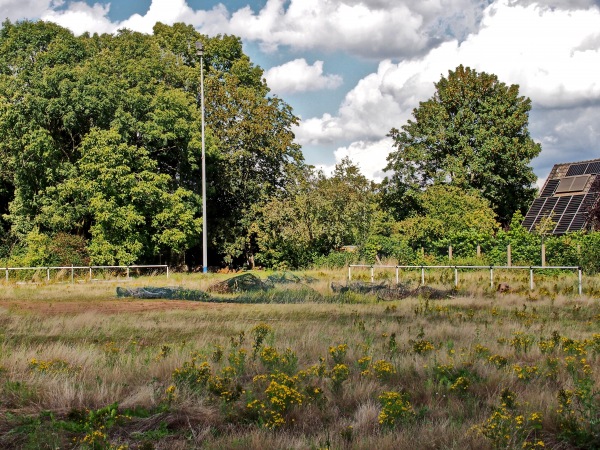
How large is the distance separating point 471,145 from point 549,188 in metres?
7.08

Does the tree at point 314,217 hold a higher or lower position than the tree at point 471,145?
lower

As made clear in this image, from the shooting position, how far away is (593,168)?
43.6 meters

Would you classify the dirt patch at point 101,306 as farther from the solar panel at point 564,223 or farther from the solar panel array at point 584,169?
the solar panel array at point 584,169

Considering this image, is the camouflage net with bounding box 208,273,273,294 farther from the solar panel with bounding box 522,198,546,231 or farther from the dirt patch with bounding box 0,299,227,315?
the solar panel with bounding box 522,198,546,231

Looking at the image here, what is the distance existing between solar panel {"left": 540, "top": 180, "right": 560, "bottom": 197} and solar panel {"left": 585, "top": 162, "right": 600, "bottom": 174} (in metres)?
2.09

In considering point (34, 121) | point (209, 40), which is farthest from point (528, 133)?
point (34, 121)

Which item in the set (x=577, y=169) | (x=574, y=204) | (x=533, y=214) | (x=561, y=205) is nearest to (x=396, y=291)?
(x=574, y=204)

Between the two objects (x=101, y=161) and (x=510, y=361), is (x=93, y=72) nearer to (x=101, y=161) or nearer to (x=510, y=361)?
(x=101, y=161)

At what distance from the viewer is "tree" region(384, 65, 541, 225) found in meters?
47.4

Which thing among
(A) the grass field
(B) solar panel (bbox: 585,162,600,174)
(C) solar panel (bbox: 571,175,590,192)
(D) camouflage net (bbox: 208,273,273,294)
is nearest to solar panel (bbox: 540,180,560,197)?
(C) solar panel (bbox: 571,175,590,192)

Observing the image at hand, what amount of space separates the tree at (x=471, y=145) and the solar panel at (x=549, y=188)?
3520 mm

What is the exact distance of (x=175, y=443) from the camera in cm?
619

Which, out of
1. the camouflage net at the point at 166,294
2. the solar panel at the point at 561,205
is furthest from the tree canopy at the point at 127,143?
the solar panel at the point at 561,205

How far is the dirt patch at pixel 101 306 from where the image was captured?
18250 millimetres
